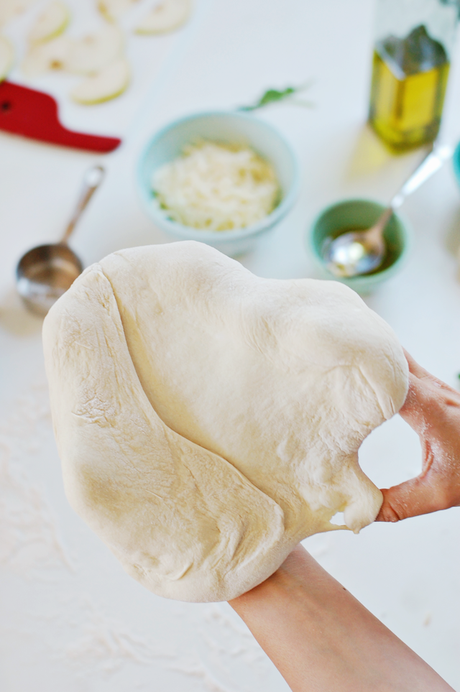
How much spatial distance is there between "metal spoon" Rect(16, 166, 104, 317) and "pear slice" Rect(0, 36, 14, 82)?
27.8 inches

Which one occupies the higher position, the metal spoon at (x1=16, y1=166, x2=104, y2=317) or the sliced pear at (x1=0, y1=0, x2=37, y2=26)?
the sliced pear at (x1=0, y1=0, x2=37, y2=26)

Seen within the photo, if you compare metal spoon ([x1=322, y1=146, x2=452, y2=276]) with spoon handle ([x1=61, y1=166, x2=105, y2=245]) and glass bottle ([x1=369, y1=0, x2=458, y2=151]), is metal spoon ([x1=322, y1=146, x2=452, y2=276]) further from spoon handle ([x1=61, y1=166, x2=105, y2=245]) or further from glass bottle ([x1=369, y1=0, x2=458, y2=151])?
spoon handle ([x1=61, y1=166, x2=105, y2=245])

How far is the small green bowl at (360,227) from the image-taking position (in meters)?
1.29

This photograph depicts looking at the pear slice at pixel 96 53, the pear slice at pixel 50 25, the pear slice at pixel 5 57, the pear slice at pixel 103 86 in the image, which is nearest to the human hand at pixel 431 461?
the pear slice at pixel 103 86

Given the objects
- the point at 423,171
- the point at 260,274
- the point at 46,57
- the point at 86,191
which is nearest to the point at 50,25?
the point at 46,57

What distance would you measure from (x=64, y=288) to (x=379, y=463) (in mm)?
846

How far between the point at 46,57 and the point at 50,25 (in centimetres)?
13

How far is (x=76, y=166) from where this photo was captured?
166cm

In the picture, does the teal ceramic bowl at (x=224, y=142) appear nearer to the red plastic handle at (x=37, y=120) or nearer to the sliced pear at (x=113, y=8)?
the red plastic handle at (x=37, y=120)

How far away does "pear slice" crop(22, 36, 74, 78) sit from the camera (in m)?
1.80

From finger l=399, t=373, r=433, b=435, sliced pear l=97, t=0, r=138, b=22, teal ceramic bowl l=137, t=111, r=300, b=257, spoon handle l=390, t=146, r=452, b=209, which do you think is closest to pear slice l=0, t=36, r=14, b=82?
sliced pear l=97, t=0, r=138, b=22

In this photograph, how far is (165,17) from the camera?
6.12 ft

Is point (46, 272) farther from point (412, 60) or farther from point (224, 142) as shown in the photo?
point (412, 60)

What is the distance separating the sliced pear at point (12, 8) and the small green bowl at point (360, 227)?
137 cm
